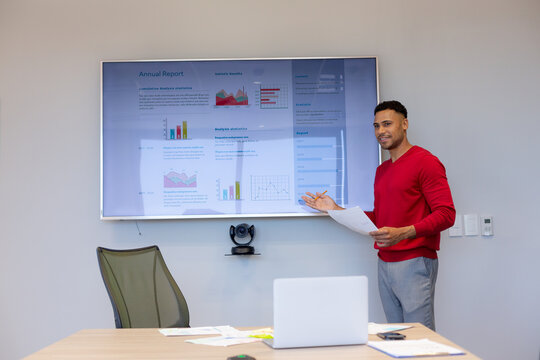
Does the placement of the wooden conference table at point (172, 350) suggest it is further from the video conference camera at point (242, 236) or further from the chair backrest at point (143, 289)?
the video conference camera at point (242, 236)

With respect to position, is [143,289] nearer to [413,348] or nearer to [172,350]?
[172,350]

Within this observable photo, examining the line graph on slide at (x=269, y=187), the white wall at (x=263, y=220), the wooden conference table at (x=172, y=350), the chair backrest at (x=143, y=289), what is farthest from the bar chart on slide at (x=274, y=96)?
the wooden conference table at (x=172, y=350)

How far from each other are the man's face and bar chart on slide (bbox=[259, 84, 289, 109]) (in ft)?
2.19

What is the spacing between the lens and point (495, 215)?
3.57m

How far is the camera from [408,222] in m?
2.97

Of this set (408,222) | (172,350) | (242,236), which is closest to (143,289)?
(242,236)

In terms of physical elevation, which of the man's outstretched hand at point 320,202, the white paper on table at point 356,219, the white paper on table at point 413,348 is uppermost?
the man's outstretched hand at point 320,202

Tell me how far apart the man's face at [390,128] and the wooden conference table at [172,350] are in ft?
4.18

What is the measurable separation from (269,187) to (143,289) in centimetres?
108

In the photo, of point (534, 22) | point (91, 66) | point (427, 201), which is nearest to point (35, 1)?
point (91, 66)

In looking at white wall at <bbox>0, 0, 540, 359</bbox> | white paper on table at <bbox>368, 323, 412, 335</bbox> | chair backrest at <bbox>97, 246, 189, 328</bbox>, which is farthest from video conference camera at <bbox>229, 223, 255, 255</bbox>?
white paper on table at <bbox>368, 323, 412, 335</bbox>

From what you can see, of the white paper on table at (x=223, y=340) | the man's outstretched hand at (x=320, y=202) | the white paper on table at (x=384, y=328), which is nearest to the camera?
the white paper on table at (x=223, y=340)

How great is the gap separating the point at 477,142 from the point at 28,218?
300 cm

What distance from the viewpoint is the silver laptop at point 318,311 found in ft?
5.80
